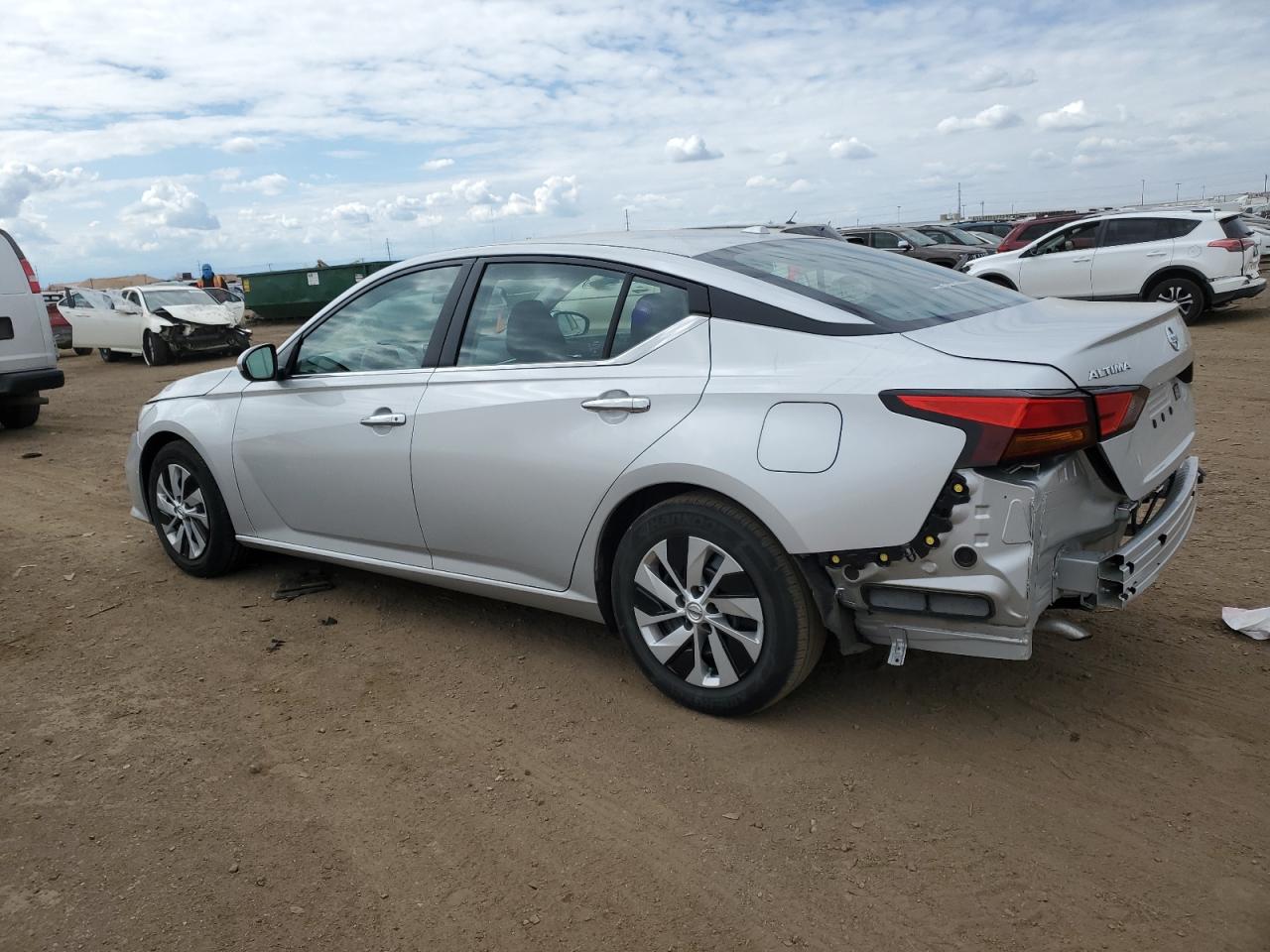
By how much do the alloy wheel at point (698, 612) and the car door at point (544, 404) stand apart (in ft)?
1.11

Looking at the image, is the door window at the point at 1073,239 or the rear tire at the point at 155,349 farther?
the rear tire at the point at 155,349

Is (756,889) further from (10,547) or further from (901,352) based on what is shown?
(10,547)

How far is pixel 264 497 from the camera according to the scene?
16.0ft

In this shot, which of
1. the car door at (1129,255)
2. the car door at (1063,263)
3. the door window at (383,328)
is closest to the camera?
the door window at (383,328)

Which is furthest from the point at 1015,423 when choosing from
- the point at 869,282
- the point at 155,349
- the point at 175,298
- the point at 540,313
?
the point at 175,298

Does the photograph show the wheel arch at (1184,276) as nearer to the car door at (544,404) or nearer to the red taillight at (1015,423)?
the car door at (544,404)

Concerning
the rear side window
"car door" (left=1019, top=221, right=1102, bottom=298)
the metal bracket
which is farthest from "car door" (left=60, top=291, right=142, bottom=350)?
the metal bracket

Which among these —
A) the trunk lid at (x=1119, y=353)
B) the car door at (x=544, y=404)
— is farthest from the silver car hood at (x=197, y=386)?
the trunk lid at (x=1119, y=353)

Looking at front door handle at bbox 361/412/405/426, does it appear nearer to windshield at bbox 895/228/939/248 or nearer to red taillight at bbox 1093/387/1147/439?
red taillight at bbox 1093/387/1147/439

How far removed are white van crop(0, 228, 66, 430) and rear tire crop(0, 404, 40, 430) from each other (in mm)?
884

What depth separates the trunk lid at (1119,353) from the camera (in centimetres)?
296

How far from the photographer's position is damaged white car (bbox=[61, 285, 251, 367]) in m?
19.8

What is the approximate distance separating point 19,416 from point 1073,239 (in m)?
14.3

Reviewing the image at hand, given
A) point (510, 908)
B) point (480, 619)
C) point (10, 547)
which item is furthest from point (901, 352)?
point (10, 547)
